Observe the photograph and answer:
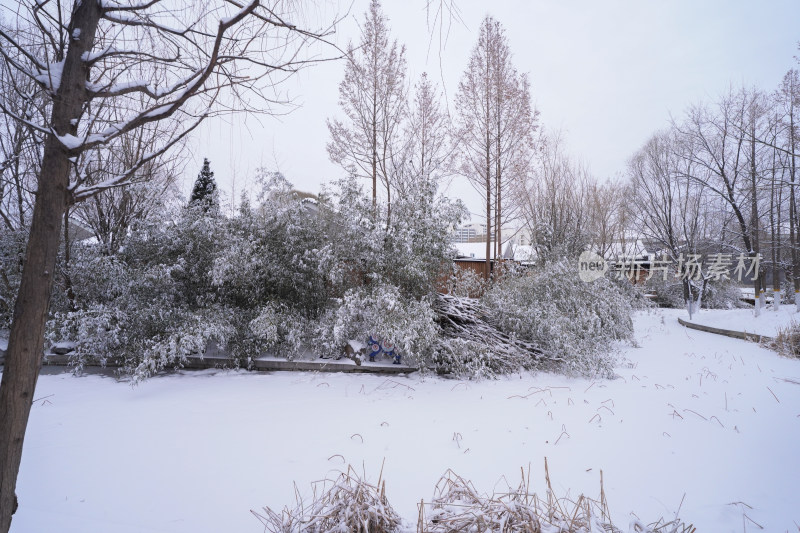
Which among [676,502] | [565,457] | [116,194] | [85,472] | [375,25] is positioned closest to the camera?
[676,502]

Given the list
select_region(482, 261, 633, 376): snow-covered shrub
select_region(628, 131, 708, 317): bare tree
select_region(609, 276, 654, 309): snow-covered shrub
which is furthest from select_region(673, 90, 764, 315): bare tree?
select_region(482, 261, 633, 376): snow-covered shrub

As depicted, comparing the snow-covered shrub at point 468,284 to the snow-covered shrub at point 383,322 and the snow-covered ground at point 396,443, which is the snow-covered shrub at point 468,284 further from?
the snow-covered ground at point 396,443

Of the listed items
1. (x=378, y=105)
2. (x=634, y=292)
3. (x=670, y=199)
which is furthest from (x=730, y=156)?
(x=378, y=105)

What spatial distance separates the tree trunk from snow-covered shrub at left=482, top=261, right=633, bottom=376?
492cm

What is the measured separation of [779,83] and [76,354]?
57.3 feet

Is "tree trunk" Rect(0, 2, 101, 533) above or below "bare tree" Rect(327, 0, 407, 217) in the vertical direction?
below

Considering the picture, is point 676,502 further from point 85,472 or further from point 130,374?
point 130,374

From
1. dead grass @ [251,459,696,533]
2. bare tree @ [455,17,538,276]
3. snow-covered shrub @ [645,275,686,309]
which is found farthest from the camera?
snow-covered shrub @ [645,275,686,309]

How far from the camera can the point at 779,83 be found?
11.1 m

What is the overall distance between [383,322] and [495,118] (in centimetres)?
817

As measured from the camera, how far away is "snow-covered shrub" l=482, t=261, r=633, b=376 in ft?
16.1

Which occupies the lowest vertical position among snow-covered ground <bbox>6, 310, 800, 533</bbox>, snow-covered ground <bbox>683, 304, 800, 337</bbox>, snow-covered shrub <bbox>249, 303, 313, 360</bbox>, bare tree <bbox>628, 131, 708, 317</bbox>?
snow-covered ground <bbox>6, 310, 800, 533</bbox>

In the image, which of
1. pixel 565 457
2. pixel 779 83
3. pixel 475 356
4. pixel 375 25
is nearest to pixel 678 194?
pixel 779 83

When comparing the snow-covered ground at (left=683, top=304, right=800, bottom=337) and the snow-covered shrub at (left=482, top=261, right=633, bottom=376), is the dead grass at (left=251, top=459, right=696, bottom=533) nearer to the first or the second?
the snow-covered shrub at (left=482, top=261, right=633, bottom=376)
